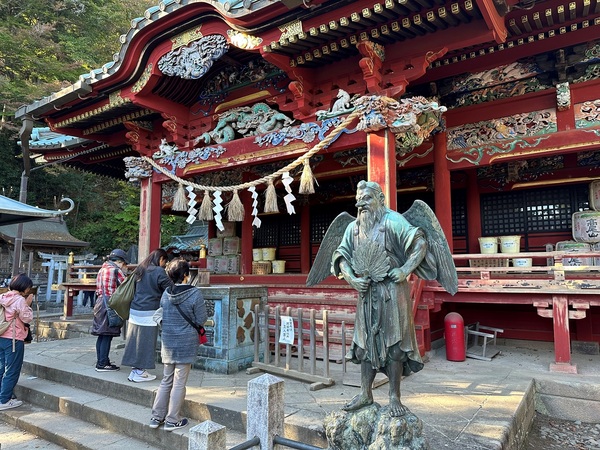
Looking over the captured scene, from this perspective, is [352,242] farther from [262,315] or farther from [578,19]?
[578,19]

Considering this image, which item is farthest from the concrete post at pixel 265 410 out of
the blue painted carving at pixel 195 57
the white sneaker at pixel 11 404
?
the blue painted carving at pixel 195 57

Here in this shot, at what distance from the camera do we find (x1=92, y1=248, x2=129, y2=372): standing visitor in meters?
5.46

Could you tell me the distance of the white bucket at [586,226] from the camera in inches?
274

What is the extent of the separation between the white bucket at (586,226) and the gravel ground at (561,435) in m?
3.57

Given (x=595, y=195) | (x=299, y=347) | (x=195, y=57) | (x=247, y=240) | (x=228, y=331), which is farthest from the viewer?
(x=247, y=240)

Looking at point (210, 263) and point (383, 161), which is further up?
point (383, 161)

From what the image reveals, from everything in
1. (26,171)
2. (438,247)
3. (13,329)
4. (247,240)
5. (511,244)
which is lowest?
(13,329)

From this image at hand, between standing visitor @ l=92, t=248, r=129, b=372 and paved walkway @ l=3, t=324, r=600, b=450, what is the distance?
0.23 metres

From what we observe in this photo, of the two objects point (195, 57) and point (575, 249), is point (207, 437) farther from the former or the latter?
point (575, 249)

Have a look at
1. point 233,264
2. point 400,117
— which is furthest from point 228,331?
point 233,264

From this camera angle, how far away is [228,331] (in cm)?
538

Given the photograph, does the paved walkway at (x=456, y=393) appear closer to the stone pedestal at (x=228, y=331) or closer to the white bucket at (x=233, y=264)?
the stone pedestal at (x=228, y=331)

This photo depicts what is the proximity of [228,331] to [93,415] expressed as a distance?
1795mm

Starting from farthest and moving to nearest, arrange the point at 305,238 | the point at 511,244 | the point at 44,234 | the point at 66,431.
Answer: the point at 44,234, the point at 305,238, the point at 511,244, the point at 66,431
